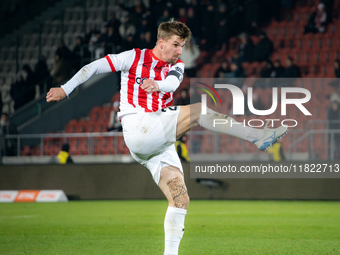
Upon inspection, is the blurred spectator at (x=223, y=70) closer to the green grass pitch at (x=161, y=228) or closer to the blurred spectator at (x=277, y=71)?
the blurred spectator at (x=277, y=71)

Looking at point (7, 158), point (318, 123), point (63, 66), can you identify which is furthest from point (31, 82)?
point (318, 123)

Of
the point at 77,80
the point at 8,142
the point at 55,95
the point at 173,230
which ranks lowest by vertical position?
the point at 8,142

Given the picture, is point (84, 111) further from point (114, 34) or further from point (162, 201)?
point (162, 201)

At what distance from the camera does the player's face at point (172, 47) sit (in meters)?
4.47

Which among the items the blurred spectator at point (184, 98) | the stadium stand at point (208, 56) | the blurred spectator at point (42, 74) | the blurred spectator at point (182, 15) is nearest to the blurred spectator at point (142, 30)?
the blurred spectator at point (182, 15)

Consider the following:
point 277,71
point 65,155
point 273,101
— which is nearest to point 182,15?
point 277,71

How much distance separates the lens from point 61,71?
1598cm

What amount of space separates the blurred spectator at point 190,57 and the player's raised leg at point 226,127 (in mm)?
11348

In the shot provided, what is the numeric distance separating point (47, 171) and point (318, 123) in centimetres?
646

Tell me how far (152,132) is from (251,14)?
12349 millimetres

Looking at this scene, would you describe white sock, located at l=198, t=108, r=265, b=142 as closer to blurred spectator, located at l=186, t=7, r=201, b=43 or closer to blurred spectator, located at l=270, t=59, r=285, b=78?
blurred spectator, located at l=270, t=59, r=285, b=78

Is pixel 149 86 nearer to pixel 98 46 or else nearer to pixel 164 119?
pixel 164 119

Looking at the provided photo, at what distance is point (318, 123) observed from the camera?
36.8ft

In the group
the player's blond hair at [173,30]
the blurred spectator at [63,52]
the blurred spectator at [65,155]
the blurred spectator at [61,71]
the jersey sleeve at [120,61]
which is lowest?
the blurred spectator at [65,155]
